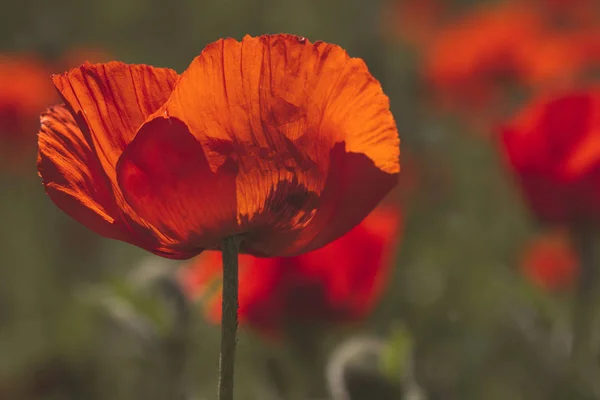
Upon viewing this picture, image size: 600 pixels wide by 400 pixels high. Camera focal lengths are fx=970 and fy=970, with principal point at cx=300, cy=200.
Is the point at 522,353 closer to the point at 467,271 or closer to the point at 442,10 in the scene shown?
the point at 467,271

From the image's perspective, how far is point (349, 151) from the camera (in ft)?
2.54

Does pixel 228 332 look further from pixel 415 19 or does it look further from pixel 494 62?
pixel 415 19

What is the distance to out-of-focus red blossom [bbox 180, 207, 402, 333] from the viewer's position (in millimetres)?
1636

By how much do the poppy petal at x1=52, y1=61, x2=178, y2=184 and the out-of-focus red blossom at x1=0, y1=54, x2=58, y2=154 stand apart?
9.60ft

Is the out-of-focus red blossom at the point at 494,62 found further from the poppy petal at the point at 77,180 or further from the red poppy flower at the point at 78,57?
the poppy petal at the point at 77,180

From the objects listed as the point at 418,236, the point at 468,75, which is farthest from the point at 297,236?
the point at 468,75

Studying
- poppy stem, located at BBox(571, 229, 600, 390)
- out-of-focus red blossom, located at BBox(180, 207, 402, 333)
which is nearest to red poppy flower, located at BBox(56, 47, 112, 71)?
out-of-focus red blossom, located at BBox(180, 207, 402, 333)

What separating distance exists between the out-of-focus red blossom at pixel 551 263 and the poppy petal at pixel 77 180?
7.36ft

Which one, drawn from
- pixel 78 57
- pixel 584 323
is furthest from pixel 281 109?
pixel 78 57

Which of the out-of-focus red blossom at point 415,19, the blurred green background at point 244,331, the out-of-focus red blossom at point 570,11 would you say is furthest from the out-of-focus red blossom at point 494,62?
the out-of-focus red blossom at point 415,19

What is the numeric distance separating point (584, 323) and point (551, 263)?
1.42 metres

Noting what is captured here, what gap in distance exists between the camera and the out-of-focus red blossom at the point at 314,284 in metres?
1.64

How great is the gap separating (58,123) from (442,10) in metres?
5.68

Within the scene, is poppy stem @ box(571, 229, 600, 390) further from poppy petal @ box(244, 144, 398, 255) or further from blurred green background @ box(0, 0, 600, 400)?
poppy petal @ box(244, 144, 398, 255)
